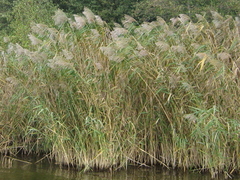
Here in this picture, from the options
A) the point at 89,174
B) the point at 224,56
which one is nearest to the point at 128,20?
the point at 224,56

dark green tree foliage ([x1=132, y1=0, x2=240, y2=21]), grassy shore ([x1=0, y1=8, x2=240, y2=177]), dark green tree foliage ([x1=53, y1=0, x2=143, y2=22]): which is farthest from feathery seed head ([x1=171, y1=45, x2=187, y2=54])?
dark green tree foliage ([x1=53, y1=0, x2=143, y2=22])

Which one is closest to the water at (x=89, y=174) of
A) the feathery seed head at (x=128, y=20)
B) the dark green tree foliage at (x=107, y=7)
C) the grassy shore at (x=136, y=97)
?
the grassy shore at (x=136, y=97)

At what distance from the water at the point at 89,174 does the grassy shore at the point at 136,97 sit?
0.48 feet

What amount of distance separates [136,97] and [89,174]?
1.48 metres

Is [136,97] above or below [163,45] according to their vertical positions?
below

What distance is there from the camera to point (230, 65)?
6.91m

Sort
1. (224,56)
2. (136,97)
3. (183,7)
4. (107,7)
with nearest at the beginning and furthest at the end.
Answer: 1. (224,56)
2. (136,97)
3. (183,7)
4. (107,7)

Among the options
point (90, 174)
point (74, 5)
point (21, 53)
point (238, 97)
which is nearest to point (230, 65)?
point (238, 97)

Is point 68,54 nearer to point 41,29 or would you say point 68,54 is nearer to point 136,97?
point 41,29

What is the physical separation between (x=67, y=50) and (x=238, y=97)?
114 inches

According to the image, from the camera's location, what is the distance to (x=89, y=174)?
6.44 m

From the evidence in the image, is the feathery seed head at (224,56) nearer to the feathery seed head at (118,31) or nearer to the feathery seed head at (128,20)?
the feathery seed head at (118,31)

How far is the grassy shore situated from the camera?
6375mm

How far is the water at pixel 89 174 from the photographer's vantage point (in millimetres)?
6348
